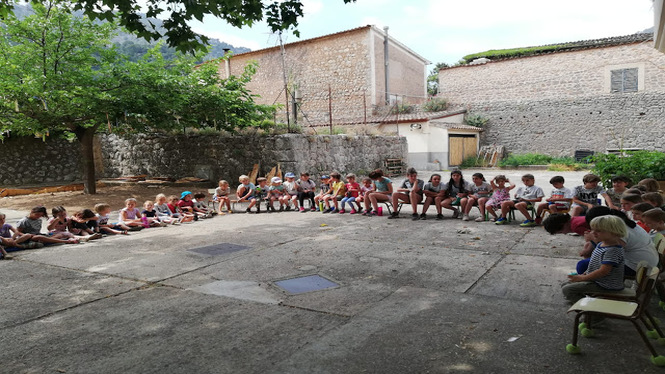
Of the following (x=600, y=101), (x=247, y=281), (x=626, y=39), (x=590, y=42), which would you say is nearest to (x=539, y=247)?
(x=247, y=281)

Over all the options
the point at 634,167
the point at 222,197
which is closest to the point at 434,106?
the point at 222,197

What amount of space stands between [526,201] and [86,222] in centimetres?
767

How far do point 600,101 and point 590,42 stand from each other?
439cm

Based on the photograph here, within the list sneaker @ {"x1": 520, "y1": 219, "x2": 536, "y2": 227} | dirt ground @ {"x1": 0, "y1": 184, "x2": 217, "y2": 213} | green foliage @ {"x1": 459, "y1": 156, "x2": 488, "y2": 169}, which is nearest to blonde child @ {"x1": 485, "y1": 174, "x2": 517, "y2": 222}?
sneaker @ {"x1": 520, "y1": 219, "x2": 536, "y2": 227}

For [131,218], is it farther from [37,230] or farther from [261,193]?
[261,193]

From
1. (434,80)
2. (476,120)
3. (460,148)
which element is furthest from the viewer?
(434,80)

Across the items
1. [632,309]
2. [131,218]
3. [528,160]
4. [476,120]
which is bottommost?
[131,218]

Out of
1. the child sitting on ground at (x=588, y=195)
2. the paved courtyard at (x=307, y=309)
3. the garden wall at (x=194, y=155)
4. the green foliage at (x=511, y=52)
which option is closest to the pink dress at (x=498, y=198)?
the paved courtyard at (x=307, y=309)

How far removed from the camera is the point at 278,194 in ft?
34.2

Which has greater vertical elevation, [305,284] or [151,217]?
[151,217]

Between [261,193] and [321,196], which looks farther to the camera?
[261,193]

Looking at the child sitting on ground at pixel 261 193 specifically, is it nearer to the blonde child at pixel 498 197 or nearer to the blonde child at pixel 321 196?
the blonde child at pixel 321 196

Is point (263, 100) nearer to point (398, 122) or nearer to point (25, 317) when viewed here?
point (398, 122)

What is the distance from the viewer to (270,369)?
2.70 metres
